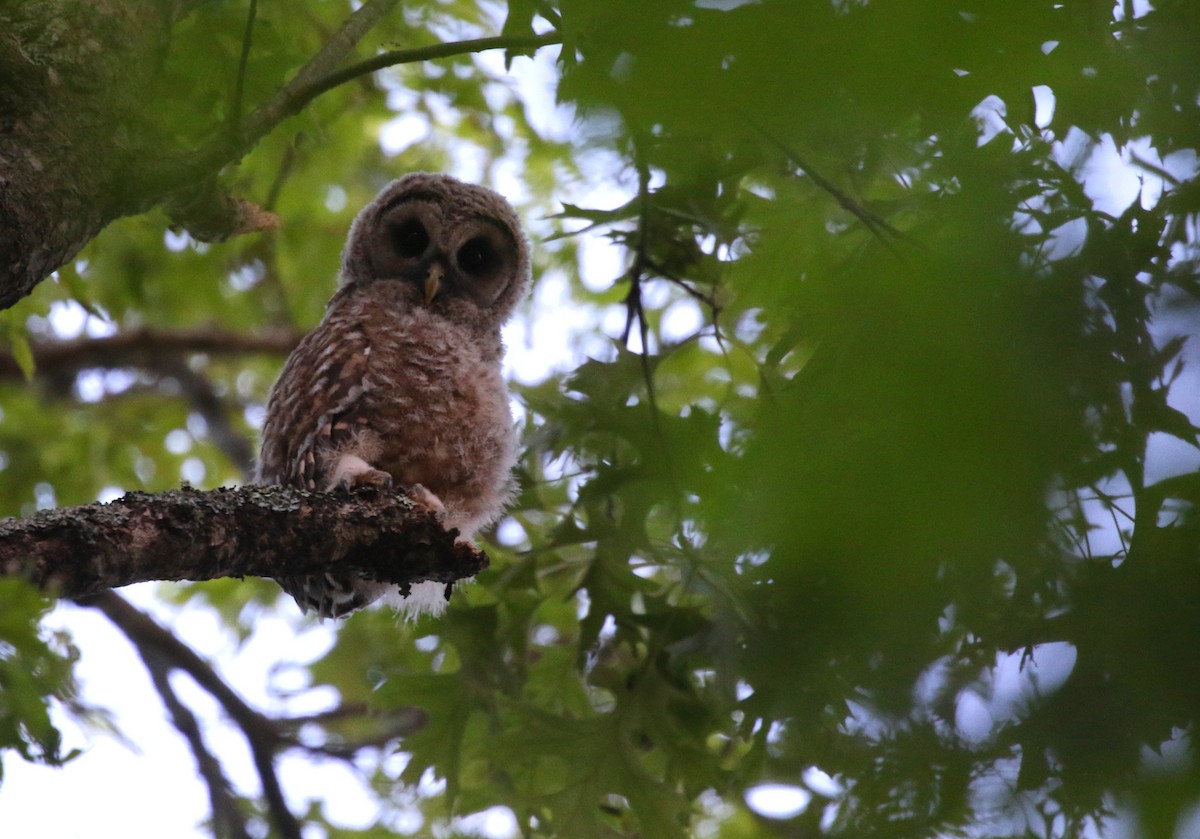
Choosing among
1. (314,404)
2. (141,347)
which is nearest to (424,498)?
(314,404)

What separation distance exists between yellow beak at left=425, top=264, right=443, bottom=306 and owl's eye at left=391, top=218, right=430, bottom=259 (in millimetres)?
231

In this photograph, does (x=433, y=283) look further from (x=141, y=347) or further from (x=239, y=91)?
(x=141, y=347)

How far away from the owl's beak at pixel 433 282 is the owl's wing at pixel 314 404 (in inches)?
12.3

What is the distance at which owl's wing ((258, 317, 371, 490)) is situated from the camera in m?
2.88

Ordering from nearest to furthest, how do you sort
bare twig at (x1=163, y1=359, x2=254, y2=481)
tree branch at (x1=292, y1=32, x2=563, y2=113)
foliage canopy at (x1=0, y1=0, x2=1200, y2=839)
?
1. foliage canopy at (x1=0, y1=0, x2=1200, y2=839)
2. tree branch at (x1=292, y1=32, x2=563, y2=113)
3. bare twig at (x1=163, y1=359, x2=254, y2=481)

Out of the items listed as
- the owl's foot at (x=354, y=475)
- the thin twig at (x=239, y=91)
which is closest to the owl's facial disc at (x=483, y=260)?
the owl's foot at (x=354, y=475)

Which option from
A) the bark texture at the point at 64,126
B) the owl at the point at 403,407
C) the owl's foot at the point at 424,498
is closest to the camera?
the bark texture at the point at 64,126

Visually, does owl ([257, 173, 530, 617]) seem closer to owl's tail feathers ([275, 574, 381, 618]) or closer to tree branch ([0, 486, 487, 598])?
owl's tail feathers ([275, 574, 381, 618])

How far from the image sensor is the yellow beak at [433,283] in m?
3.43

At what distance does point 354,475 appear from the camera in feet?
8.73

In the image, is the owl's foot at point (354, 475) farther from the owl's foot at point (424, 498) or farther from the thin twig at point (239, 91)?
the thin twig at point (239, 91)

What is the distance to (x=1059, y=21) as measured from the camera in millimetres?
845

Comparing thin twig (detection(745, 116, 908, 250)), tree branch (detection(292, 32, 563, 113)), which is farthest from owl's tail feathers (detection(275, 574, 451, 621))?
thin twig (detection(745, 116, 908, 250))

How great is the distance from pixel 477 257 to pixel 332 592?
1526 mm
